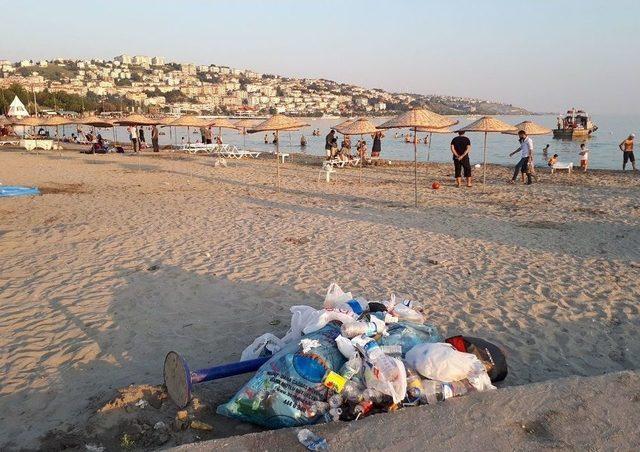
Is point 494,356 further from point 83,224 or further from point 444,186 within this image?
point 444,186

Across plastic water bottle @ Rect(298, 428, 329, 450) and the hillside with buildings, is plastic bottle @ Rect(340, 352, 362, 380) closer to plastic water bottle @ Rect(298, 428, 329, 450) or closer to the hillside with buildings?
plastic water bottle @ Rect(298, 428, 329, 450)

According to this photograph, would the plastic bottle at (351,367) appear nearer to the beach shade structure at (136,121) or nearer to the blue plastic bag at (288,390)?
the blue plastic bag at (288,390)

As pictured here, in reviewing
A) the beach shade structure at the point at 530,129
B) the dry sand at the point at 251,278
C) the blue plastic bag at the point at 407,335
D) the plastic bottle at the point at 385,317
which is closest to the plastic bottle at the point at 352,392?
the blue plastic bag at the point at 407,335

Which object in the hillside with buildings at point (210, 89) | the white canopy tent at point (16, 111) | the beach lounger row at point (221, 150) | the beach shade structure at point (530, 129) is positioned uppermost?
the hillside with buildings at point (210, 89)

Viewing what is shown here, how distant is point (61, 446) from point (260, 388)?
121 centimetres

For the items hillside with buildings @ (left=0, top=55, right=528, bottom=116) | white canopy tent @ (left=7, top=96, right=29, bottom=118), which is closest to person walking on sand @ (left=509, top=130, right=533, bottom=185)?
white canopy tent @ (left=7, top=96, right=29, bottom=118)

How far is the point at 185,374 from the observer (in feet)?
10.0

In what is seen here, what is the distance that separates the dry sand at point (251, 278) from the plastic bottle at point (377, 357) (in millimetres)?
902

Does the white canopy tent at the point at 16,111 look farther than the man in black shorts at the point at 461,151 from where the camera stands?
Yes

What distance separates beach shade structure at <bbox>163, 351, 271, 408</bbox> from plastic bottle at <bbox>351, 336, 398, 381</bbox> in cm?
80

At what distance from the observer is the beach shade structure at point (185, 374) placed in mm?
3076

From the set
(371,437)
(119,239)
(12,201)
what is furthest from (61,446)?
(12,201)

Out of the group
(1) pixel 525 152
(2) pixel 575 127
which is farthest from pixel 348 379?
(2) pixel 575 127

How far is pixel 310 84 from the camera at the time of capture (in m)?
178
